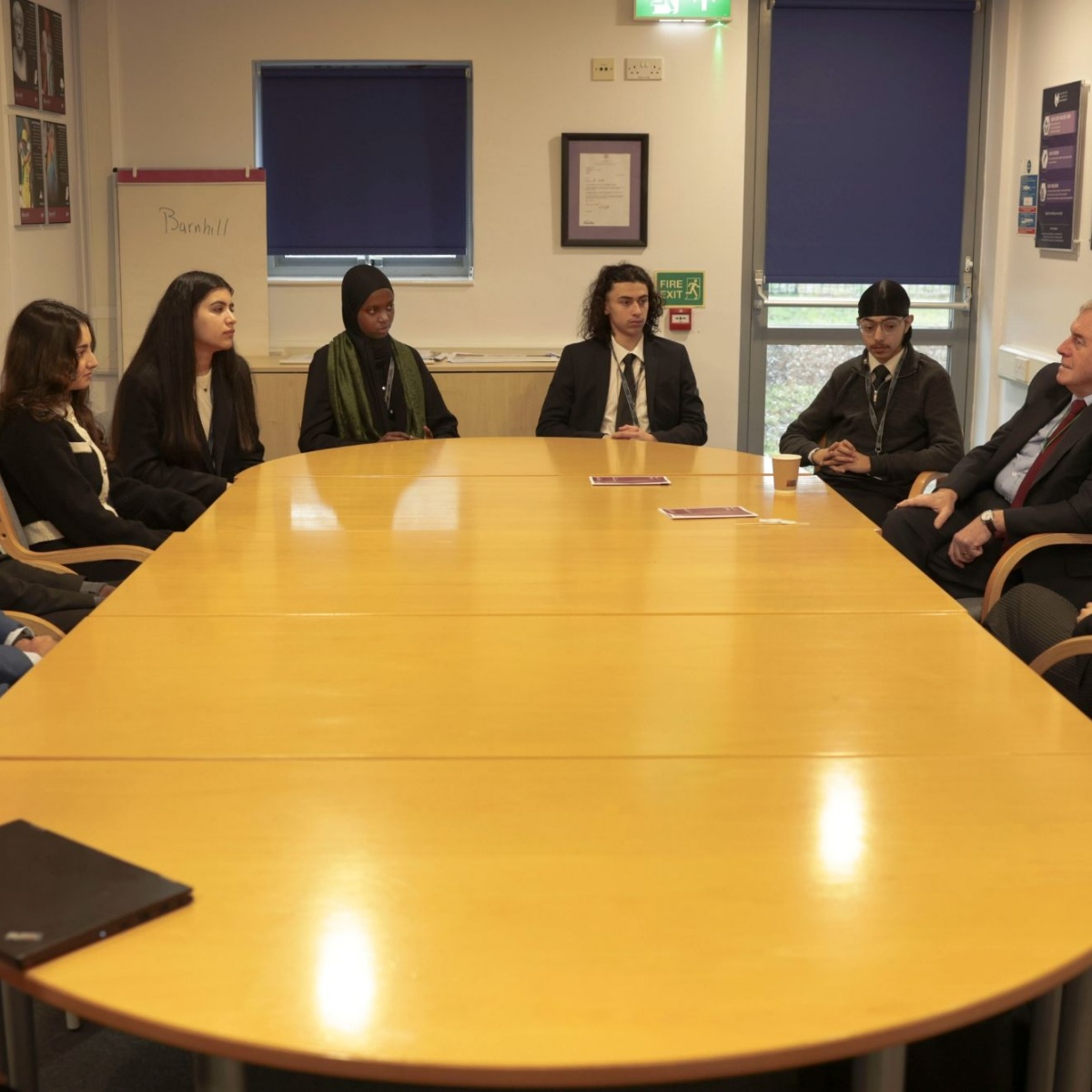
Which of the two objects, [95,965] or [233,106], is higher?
[233,106]

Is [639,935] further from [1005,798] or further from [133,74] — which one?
[133,74]

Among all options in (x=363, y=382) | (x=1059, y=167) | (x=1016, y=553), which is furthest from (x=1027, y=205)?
(x=1016, y=553)

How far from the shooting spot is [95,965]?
1336 mm

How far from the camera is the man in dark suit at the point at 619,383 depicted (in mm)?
5891

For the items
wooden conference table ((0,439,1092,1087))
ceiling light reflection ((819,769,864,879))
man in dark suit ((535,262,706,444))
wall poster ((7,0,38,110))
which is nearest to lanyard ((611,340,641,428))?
man in dark suit ((535,262,706,444))

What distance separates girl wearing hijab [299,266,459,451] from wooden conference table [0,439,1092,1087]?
259 cm

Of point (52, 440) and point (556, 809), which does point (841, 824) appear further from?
point (52, 440)

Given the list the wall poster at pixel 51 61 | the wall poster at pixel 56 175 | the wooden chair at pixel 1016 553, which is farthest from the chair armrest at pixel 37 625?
the wall poster at pixel 51 61

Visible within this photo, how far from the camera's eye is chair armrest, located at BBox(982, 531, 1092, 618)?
3.86m

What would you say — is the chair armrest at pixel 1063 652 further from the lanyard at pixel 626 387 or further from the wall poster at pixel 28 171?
the wall poster at pixel 28 171

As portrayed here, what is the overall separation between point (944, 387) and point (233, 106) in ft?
12.0

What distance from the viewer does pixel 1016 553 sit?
386 centimetres

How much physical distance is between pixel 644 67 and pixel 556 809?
5.73 meters

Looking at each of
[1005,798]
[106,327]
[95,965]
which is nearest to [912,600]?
[1005,798]
